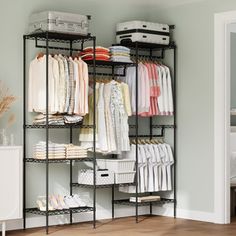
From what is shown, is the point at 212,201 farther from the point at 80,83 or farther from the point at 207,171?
the point at 80,83

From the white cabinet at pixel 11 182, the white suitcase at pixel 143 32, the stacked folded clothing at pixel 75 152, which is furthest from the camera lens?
the white suitcase at pixel 143 32

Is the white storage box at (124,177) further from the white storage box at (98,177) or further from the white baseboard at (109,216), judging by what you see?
the white baseboard at (109,216)

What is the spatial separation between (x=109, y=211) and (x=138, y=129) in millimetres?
1091

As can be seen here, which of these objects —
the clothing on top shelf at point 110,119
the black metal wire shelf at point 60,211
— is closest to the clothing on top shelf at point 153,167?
the clothing on top shelf at point 110,119

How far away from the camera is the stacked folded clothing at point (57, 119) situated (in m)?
7.38

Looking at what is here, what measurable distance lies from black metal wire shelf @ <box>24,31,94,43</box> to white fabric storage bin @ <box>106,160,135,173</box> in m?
1.42

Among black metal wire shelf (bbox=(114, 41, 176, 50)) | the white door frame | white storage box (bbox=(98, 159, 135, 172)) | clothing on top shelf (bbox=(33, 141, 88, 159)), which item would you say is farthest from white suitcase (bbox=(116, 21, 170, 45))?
clothing on top shelf (bbox=(33, 141, 88, 159))

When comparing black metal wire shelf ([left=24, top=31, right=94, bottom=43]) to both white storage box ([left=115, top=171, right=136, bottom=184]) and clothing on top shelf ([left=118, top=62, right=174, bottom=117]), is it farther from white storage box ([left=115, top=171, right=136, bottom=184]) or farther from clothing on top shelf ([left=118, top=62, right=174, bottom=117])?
white storage box ([left=115, top=171, right=136, bottom=184])

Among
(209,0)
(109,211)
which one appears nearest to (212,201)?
(109,211)

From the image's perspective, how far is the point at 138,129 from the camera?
8.66 m

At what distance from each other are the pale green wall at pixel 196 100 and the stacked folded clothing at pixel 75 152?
1401mm

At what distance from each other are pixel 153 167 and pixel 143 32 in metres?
1.61

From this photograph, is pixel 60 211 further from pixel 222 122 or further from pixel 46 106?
pixel 222 122

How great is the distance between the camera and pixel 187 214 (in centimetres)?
829
